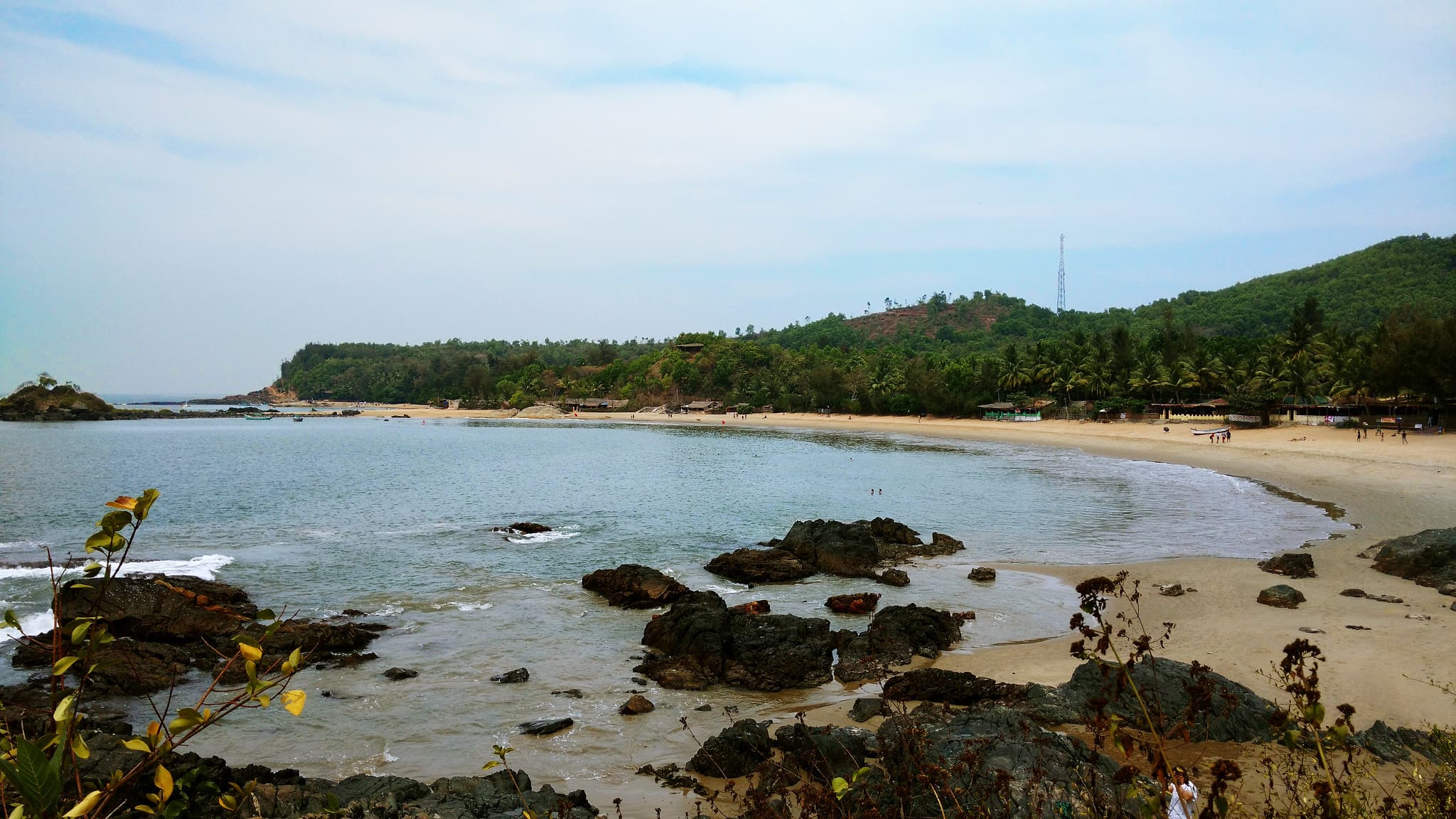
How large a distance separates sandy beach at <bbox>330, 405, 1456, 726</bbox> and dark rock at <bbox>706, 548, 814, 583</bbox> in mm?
6544

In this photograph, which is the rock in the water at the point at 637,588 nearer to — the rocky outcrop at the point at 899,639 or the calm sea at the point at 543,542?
the calm sea at the point at 543,542

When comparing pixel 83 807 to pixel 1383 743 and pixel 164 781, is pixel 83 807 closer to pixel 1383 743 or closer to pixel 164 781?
pixel 164 781

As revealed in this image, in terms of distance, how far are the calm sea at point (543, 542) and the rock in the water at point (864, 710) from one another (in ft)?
3.89

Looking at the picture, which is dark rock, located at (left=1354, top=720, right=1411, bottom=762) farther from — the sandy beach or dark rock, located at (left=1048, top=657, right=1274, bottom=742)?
the sandy beach

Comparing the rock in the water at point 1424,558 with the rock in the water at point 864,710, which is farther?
the rock in the water at point 1424,558

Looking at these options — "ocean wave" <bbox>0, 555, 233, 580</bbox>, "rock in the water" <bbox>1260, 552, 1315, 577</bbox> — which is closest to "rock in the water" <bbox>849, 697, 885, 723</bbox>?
"rock in the water" <bbox>1260, 552, 1315, 577</bbox>

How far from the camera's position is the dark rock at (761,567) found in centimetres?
2192

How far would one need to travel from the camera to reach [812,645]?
14.6 meters

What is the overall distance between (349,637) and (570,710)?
20.1 feet

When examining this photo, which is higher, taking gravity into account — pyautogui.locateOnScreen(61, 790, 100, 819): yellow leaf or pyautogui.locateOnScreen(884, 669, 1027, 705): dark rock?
pyautogui.locateOnScreen(61, 790, 100, 819): yellow leaf

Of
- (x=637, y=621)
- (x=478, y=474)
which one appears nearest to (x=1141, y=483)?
(x=637, y=621)

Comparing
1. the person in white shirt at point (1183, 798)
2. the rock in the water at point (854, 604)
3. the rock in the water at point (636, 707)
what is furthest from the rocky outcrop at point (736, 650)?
the person in white shirt at point (1183, 798)

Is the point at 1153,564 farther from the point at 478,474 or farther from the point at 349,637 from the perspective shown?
the point at 478,474

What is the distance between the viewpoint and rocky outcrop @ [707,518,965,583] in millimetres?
22125
